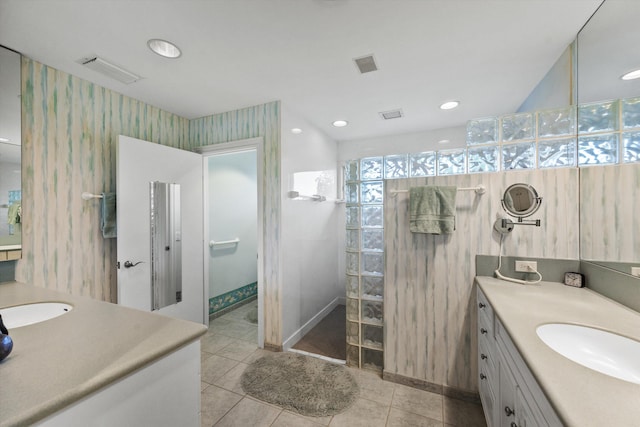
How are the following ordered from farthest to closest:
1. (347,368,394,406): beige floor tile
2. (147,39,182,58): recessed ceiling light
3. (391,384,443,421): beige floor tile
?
(347,368,394,406): beige floor tile
(391,384,443,421): beige floor tile
(147,39,182,58): recessed ceiling light

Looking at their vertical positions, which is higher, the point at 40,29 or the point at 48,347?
the point at 40,29

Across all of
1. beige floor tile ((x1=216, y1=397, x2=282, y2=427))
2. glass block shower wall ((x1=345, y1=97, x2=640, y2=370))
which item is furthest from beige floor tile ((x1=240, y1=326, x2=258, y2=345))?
glass block shower wall ((x1=345, y1=97, x2=640, y2=370))

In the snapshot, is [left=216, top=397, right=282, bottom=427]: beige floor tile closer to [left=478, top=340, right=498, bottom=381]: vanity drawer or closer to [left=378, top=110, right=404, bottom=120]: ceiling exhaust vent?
[left=478, top=340, right=498, bottom=381]: vanity drawer

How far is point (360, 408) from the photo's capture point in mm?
1836

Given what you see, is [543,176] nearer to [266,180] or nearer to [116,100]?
[266,180]

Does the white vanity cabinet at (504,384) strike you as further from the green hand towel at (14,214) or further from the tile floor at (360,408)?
the green hand towel at (14,214)

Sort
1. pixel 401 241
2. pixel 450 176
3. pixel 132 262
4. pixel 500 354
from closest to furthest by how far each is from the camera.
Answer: pixel 500 354 → pixel 450 176 → pixel 401 241 → pixel 132 262

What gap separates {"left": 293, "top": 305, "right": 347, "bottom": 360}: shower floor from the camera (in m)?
2.58

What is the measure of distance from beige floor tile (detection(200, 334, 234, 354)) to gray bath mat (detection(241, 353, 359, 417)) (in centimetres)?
50

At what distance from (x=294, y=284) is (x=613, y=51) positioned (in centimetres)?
275

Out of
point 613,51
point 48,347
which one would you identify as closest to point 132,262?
point 48,347

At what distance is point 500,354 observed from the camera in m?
1.26

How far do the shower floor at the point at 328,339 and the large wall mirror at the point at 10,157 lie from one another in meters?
2.32

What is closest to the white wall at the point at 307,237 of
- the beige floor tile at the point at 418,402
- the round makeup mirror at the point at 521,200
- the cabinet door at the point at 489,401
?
the beige floor tile at the point at 418,402
